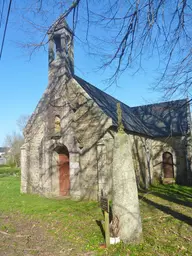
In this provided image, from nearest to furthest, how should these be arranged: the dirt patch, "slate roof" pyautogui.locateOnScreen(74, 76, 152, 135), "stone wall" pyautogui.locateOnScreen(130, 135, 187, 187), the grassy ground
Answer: the grassy ground
the dirt patch
"slate roof" pyautogui.locateOnScreen(74, 76, 152, 135)
"stone wall" pyautogui.locateOnScreen(130, 135, 187, 187)

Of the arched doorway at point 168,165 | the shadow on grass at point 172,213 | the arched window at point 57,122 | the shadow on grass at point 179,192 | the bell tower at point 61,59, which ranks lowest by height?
the shadow on grass at point 179,192

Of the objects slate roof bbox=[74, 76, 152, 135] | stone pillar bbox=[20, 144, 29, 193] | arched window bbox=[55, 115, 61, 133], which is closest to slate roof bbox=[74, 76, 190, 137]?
slate roof bbox=[74, 76, 152, 135]

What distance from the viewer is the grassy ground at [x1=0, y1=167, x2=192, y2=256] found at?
621 cm

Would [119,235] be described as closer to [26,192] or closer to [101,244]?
[101,244]

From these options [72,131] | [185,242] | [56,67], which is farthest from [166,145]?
[185,242]

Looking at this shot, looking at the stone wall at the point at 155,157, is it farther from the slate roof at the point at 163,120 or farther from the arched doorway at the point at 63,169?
the arched doorway at the point at 63,169

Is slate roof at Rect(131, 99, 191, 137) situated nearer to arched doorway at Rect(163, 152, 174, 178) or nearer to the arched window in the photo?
arched doorway at Rect(163, 152, 174, 178)

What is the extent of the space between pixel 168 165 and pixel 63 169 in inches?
472

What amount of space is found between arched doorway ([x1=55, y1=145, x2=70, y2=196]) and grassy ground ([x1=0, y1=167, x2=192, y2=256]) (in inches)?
115

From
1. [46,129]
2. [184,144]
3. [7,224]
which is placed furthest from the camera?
[184,144]

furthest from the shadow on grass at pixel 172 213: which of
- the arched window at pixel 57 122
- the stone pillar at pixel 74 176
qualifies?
the arched window at pixel 57 122

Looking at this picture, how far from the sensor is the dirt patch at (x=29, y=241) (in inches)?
249

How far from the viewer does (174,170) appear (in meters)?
21.9

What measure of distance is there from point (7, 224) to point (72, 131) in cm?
698
